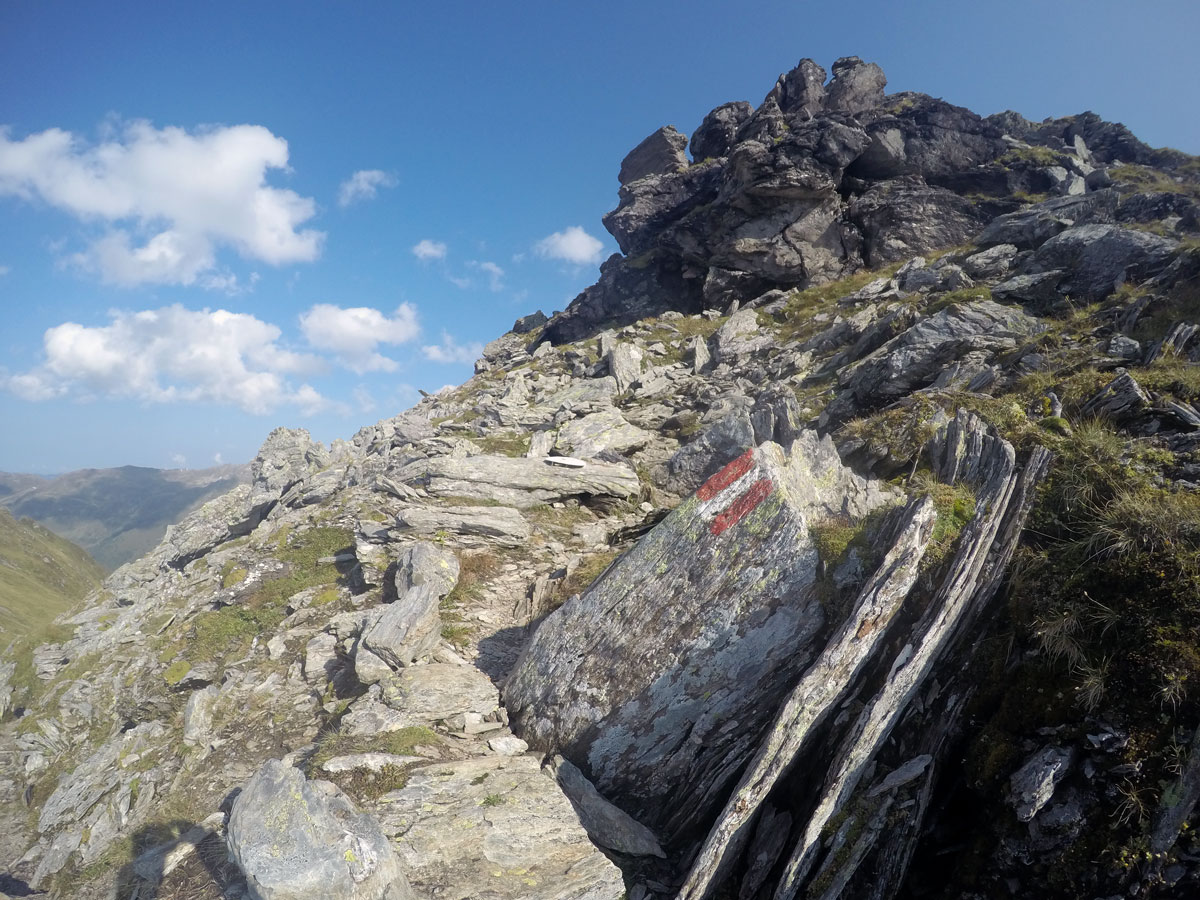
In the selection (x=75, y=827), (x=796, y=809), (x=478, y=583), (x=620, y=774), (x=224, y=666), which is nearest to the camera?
(x=796, y=809)

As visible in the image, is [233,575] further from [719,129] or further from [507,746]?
[719,129]

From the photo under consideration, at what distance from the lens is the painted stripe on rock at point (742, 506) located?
10555 millimetres

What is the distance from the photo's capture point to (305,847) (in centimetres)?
726

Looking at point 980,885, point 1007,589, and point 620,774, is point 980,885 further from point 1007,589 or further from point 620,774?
point 620,774

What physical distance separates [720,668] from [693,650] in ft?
1.98

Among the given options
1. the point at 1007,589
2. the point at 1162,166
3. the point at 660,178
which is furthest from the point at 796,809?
the point at 1162,166

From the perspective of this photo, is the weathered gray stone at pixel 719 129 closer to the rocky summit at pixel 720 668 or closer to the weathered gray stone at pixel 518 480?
the rocky summit at pixel 720 668

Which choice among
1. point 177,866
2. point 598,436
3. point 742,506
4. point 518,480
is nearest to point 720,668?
point 742,506

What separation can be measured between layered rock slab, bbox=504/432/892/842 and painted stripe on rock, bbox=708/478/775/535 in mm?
22

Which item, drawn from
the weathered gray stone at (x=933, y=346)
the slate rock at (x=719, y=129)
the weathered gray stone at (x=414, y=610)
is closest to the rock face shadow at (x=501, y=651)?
the weathered gray stone at (x=414, y=610)

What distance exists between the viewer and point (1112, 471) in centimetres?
910

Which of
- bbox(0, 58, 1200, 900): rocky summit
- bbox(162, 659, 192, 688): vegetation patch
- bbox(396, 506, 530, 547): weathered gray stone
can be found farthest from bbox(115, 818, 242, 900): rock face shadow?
bbox(396, 506, 530, 547): weathered gray stone

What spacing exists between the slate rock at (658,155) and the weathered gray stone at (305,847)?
91.6m

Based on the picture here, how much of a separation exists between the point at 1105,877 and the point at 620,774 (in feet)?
23.8
